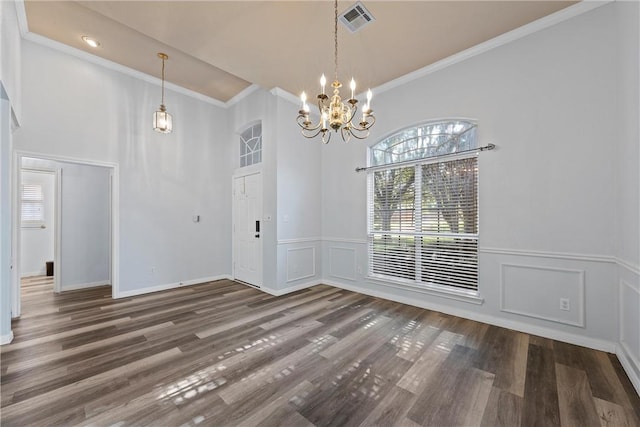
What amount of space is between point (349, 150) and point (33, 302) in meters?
5.50

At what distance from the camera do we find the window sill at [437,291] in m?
3.21

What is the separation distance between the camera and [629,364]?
81.4 inches

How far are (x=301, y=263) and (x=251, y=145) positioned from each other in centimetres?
252

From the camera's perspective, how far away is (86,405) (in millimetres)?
1733

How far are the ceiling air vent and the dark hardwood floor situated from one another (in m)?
3.41

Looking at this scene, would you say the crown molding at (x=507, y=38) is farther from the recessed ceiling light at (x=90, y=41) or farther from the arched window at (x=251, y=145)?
the recessed ceiling light at (x=90, y=41)

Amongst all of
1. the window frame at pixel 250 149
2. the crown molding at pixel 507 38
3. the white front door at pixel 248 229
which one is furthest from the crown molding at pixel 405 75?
the white front door at pixel 248 229

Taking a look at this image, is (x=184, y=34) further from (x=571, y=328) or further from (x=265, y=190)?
(x=571, y=328)

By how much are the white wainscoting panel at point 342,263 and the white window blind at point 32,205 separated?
664 centimetres

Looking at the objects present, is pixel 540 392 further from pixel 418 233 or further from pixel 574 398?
pixel 418 233

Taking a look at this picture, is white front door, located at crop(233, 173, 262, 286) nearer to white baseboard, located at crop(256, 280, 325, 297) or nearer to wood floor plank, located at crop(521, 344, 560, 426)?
white baseboard, located at crop(256, 280, 325, 297)

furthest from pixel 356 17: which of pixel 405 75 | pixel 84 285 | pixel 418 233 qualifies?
pixel 84 285

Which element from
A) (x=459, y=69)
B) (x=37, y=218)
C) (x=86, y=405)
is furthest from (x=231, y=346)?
(x=37, y=218)

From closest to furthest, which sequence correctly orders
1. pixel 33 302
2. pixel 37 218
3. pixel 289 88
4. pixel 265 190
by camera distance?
pixel 33 302 → pixel 289 88 → pixel 265 190 → pixel 37 218
